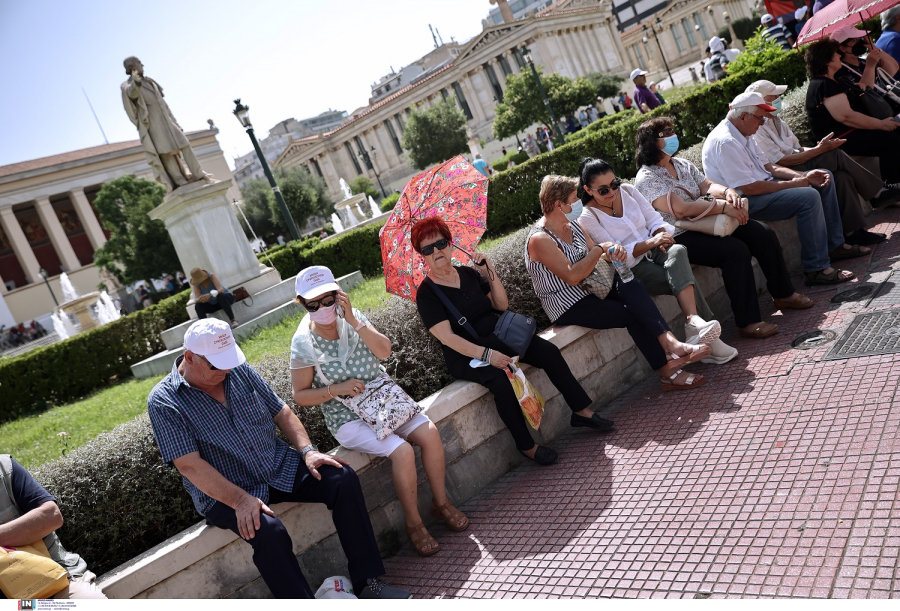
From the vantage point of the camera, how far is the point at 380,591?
10.9 ft

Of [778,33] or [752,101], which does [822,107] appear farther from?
[778,33]

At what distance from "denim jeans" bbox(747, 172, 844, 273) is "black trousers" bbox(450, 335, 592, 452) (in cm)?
226

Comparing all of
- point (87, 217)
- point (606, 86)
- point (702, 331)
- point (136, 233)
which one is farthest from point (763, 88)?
point (87, 217)

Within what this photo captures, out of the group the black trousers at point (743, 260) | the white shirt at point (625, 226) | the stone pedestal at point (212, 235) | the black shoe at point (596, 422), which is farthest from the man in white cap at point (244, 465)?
the stone pedestal at point (212, 235)

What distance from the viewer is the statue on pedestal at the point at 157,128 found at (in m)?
11.7

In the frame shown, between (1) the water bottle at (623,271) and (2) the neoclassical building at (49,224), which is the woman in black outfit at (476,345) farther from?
(2) the neoclassical building at (49,224)

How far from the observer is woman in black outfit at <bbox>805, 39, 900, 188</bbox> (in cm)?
639

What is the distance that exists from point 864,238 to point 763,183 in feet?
3.46

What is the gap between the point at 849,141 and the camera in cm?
662

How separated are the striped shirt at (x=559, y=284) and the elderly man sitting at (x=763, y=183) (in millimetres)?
1617

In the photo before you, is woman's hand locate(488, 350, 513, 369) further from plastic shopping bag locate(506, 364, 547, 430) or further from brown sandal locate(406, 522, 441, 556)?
brown sandal locate(406, 522, 441, 556)

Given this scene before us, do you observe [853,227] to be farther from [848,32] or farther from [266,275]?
[266,275]

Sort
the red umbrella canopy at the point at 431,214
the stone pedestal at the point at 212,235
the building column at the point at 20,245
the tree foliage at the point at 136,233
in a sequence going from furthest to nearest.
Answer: the building column at the point at 20,245 < the tree foliage at the point at 136,233 < the stone pedestal at the point at 212,235 < the red umbrella canopy at the point at 431,214

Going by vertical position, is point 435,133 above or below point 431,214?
above
